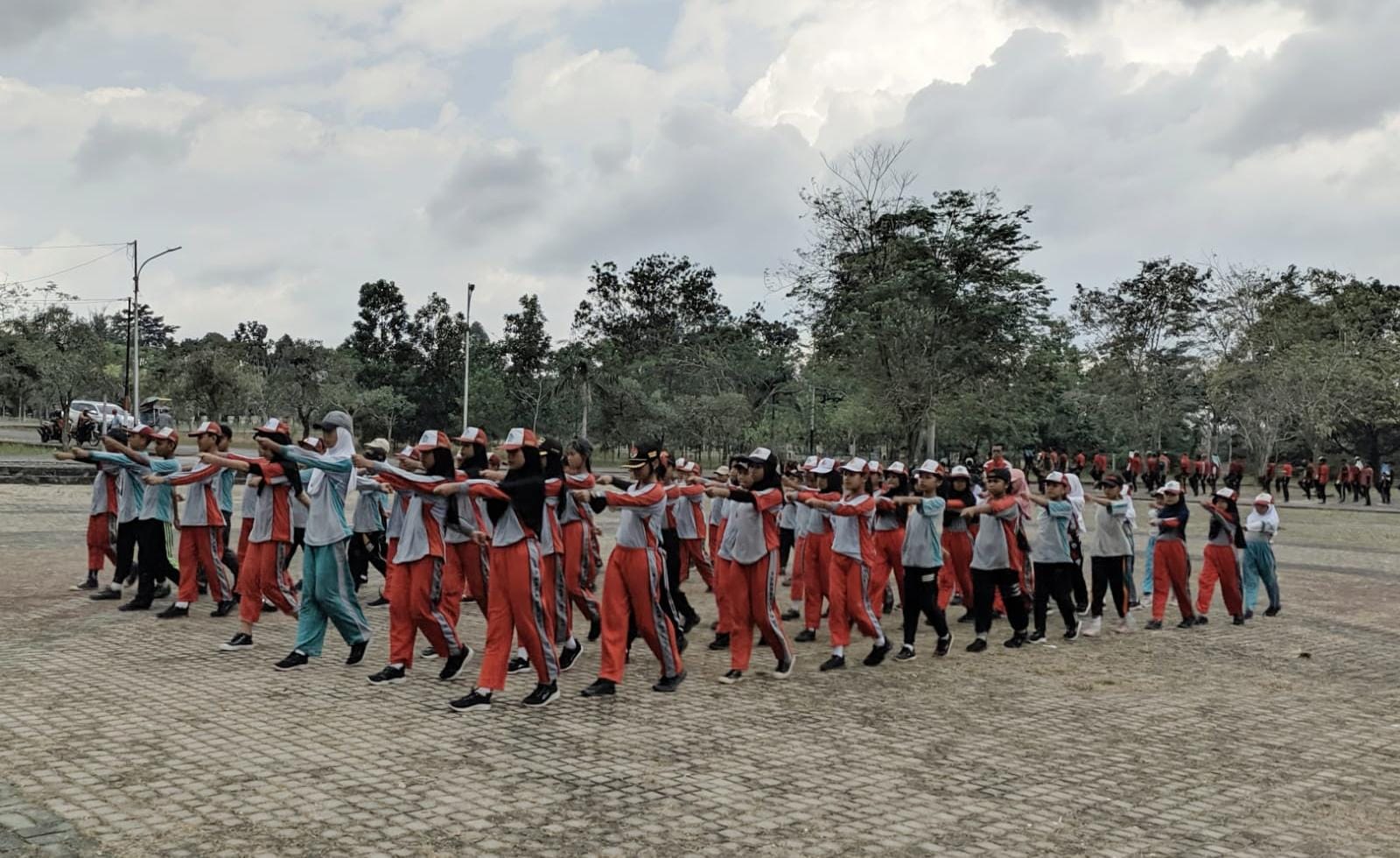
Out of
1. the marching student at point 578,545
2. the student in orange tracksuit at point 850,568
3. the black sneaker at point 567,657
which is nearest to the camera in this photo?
the black sneaker at point 567,657

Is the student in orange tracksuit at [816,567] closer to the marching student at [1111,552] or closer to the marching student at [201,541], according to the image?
the marching student at [1111,552]

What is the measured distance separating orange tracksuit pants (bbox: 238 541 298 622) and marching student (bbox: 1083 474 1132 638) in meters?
7.26

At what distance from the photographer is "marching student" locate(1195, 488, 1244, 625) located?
11.5 meters

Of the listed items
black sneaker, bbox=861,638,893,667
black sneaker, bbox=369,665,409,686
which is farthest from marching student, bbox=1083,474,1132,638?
black sneaker, bbox=369,665,409,686

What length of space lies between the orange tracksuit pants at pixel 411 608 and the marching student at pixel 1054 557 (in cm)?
538

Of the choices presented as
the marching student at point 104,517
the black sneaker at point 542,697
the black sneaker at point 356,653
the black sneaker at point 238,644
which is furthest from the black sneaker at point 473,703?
the marching student at point 104,517

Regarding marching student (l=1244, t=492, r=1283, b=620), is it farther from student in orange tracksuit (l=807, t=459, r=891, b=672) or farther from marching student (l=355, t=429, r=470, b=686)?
marching student (l=355, t=429, r=470, b=686)

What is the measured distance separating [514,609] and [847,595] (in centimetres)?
285

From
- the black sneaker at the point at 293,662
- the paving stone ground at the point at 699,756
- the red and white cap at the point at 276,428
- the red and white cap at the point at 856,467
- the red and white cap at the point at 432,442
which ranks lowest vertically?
the paving stone ground at the point at 699,756

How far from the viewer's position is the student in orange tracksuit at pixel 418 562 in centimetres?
749

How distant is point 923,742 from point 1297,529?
22.4 meters

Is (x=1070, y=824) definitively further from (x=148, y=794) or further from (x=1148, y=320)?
(x=1148, y=320)

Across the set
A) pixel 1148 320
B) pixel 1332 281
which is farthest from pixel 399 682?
pixel 1332 281

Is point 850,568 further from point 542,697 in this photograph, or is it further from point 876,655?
point 542,697
